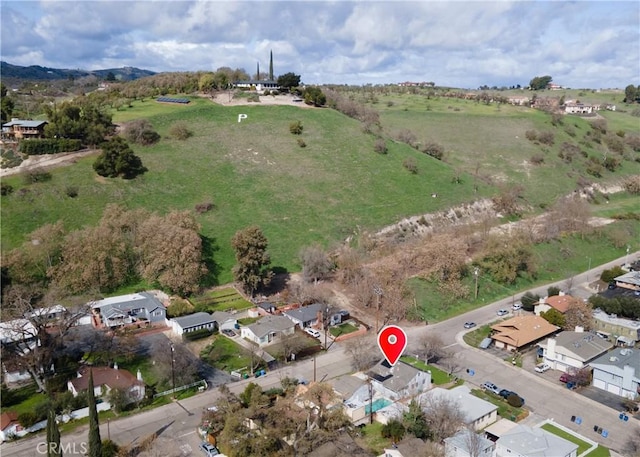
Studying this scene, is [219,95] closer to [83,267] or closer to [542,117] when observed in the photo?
[83,267]

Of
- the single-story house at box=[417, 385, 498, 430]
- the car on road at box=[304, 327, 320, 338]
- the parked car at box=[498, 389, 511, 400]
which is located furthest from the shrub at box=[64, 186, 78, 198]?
the parked car at box=[498, 389, 511, 400]

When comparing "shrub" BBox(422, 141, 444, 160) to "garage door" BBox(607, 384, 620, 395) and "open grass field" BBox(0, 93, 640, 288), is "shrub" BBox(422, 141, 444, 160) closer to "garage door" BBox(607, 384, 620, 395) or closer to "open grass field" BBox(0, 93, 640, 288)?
"open grass field" BBox(0, 93, 640, 288)

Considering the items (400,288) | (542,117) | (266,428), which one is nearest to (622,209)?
(542,117)

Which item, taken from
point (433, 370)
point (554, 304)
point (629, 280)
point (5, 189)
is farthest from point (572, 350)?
point (5, 189)

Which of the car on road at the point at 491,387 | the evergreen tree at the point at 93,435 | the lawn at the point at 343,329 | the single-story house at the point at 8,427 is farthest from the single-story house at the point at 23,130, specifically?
the car on road at the point at 491,387

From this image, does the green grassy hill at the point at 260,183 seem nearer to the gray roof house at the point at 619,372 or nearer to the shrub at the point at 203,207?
the shrub at the point at 203,207

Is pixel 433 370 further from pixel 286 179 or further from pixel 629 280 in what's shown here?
pixel 286 179

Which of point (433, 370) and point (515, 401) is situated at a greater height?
point (515, 401)
